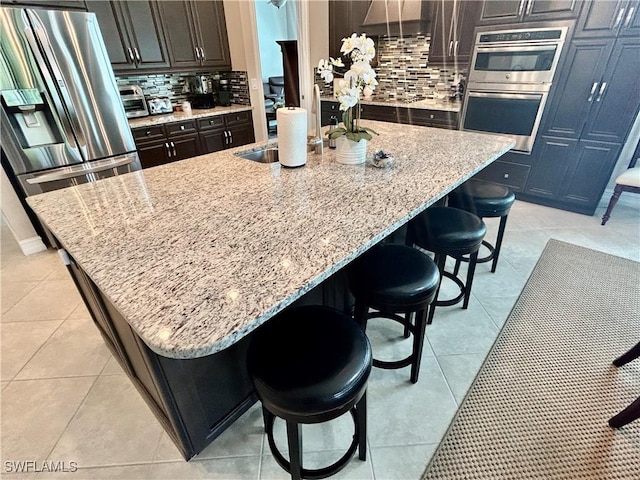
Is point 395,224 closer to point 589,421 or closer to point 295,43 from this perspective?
point 589,421

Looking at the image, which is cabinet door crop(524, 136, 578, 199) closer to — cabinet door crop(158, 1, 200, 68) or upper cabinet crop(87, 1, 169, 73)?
cabinet door crop(158, 1, 200, 68)

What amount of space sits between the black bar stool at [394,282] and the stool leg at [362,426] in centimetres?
35

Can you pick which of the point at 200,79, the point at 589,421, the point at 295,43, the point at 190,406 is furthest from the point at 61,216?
the point at 295,43

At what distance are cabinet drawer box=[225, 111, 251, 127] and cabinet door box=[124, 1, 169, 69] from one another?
835 mm

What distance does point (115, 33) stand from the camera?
3043 mm

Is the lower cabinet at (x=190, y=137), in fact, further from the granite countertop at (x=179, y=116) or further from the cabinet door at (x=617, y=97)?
the cabinet door at (x=617, y=97)

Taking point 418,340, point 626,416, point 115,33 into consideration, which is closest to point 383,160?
point 418,340

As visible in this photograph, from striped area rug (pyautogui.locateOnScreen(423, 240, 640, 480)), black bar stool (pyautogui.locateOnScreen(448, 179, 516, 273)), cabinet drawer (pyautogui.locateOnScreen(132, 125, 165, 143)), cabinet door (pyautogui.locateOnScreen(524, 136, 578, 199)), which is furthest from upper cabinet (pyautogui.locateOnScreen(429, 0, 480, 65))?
cabinet drawer (pyautogui.locateOnScreen(132, 125, 165, 143))

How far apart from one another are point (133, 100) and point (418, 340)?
3570mm

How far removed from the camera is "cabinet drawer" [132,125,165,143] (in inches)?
123

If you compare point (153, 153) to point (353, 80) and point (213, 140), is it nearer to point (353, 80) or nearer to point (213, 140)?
point (213, 140)

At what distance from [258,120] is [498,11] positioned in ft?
9.12

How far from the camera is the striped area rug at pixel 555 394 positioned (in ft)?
4.14

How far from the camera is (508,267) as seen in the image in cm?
246
